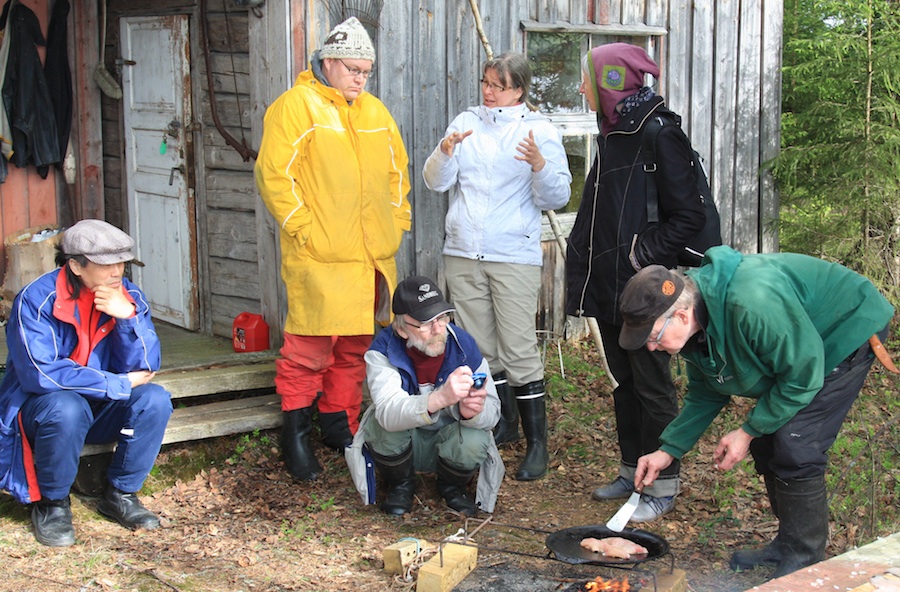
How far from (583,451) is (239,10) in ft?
11.3

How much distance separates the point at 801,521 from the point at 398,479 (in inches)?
78.5

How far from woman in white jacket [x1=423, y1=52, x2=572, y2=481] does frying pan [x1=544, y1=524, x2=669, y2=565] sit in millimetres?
1348

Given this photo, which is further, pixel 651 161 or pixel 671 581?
pixel 651 161

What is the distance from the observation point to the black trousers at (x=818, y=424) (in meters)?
3.92

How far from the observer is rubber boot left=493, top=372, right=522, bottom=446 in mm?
5898

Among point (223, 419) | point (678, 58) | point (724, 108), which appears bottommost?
point (223, 419)

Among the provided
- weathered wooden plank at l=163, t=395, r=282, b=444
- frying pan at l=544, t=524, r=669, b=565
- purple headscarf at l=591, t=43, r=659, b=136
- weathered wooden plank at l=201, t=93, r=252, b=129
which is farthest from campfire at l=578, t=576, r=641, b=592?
weathered wooden plank at l=201, t=93, r=252, b=129

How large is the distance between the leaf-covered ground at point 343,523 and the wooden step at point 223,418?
0.33 ft

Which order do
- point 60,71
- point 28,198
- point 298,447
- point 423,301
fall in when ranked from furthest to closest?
point 28,198
point 60,71
point 298,447
point 423,301

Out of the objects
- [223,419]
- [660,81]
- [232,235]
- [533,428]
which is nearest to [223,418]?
[223,419]

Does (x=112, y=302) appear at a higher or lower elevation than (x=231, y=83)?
lower

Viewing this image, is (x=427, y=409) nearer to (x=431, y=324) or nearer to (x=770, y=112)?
(x=431, y=324)

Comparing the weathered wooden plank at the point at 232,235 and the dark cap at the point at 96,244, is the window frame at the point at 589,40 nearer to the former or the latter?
the weathered wooden plank at the point at 232,235

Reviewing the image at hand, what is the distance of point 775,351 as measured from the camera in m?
3.65
